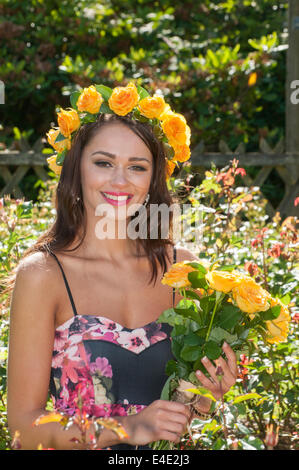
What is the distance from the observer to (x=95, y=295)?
217 centimetres

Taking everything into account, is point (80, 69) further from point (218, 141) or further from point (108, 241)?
point (108, 241)

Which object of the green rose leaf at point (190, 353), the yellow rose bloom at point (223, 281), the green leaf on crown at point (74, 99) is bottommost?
the green rose leaf at point (190, 353)

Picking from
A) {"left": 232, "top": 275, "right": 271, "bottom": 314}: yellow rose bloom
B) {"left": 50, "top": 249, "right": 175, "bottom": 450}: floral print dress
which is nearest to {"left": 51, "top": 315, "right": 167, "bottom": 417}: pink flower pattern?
{"left": 50, "top": 249, "right": 175, "bottom": 450}: floral print dress

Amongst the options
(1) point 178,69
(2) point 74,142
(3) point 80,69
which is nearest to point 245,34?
(1) point 178,69

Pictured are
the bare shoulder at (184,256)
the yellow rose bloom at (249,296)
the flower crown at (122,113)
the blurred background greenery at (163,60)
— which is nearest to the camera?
the yellow rose bloom at (249,296)

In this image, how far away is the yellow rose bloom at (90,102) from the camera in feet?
7.30

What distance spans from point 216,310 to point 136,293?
0.62 meters

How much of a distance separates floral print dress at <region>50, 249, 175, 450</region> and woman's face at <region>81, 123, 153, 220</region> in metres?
0.29

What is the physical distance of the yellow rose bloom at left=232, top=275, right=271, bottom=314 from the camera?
158 centimetres

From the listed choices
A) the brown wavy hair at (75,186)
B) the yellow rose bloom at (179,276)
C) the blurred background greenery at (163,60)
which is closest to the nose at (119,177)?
the brown wavy hair at (75,186)

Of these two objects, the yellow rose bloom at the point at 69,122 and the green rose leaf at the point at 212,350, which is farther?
the yellow rose bloom at the point at 69,122

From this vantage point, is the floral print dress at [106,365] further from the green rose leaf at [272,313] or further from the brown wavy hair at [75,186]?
the green rose leaf at [272,313]

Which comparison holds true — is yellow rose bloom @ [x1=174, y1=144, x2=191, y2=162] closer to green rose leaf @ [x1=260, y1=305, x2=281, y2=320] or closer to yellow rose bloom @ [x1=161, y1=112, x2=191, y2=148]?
yellow rose bloom @ [x1=161, y1=112, x2=191, y2=148]

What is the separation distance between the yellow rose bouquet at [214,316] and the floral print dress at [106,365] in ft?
1.22
